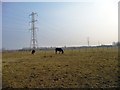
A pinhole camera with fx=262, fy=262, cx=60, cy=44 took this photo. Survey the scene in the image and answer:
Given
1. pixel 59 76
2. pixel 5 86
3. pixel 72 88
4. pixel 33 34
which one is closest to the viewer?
pixel 72 88

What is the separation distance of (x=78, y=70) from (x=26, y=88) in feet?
14.4

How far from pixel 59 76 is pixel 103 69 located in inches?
125

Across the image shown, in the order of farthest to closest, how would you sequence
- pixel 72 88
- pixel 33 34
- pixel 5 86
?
pixel 33 34, pixel 5 86, pixel 72 88

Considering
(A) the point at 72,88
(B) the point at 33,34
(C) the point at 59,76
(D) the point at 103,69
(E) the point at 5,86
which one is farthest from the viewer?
(B) the point at 33,34

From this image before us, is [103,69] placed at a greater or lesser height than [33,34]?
lesser

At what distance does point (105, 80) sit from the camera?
1430cm

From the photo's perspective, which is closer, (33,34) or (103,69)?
(103,69)

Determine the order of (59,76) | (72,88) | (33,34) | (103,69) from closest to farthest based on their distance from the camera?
(72,88) < (59,76) < (103,69) < (33,34)

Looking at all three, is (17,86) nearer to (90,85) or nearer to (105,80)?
(90,85)

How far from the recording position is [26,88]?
44.9 ft

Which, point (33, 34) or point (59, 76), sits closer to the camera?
point (59, 76)

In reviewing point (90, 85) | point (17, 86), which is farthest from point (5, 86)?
point (90, 85)

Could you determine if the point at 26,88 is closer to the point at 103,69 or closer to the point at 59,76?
Answer: the point at 59,76

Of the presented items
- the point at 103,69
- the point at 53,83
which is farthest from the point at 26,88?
the point at 103,69
